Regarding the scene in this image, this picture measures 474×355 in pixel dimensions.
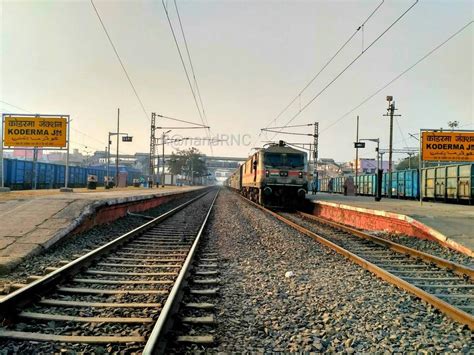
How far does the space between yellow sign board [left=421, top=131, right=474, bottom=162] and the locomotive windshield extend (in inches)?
242

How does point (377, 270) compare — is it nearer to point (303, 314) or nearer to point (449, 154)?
point (303, 314)

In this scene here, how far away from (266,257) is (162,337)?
4.31 m

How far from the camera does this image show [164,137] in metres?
53.8

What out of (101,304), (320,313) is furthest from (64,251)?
(320,313)

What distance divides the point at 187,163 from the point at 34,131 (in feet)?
254

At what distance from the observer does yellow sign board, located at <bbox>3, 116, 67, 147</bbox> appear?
64.3ft

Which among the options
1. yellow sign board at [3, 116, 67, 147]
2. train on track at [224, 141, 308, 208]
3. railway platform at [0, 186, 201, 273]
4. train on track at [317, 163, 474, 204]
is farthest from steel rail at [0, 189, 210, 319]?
yellow sign board at [3, 116, 67, 147]

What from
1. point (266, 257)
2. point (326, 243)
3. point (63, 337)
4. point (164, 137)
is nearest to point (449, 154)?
point (326, 243)

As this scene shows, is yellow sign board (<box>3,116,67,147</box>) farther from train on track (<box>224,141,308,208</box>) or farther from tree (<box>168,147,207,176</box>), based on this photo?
tree (<box>168,147,207,176</box>)

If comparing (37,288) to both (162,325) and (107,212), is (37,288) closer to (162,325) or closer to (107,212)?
(162,325)

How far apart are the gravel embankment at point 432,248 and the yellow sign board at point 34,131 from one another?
52.0 ft

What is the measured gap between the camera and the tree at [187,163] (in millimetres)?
98625

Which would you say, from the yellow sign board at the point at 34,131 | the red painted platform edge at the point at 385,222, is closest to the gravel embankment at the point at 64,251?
the red painted platform edge at the point at 385,222

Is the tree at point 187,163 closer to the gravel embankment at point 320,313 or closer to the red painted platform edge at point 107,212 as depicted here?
the red painted platform edge at point 107,212
